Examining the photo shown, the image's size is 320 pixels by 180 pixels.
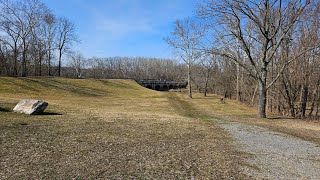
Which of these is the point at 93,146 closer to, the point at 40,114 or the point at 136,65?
the point at 40,114

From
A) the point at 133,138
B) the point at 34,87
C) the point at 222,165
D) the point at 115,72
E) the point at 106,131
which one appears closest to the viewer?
the point at 222,165

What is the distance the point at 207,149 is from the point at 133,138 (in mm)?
2182

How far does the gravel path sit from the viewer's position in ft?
16.1

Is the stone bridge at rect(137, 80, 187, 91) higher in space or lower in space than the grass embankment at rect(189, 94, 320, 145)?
higher

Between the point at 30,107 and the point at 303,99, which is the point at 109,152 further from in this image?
the point at 303,99

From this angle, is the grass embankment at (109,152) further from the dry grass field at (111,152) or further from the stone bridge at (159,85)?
the stone bridge at (159,85)

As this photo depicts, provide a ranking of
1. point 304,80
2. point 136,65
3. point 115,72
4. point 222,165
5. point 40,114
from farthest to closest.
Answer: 1. point 136,65
2. point 115,72
3. point 304,80
4. point 40,114
5. point 222,165

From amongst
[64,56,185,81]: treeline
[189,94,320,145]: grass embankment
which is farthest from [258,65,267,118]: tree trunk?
[64,56,185,81]: treeline

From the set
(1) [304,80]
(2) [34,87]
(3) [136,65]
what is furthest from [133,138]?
(3) [136,65]

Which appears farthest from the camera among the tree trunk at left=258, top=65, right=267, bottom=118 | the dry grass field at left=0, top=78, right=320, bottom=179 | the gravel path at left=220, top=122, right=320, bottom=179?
the tree trunk at left=258, top=65, right=267, bottom=118

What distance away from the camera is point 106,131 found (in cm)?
827

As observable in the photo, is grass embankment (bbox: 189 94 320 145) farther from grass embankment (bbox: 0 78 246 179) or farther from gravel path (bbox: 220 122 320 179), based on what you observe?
grass embankment (bbox: 0 78 246 179)

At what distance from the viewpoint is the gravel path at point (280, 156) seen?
16.1ft

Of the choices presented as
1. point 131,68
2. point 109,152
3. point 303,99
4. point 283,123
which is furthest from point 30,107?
point 131,68
